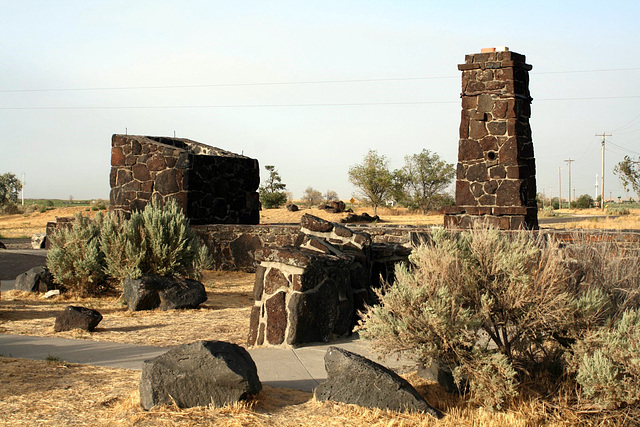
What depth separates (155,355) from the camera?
6.88 meters

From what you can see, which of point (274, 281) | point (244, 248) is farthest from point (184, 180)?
point (274, 281)

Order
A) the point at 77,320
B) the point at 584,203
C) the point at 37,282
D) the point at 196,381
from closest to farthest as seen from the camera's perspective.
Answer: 1. the point at 196,381
2. the point at 77,320
3. the point at 37,282
4. the point at 584,203

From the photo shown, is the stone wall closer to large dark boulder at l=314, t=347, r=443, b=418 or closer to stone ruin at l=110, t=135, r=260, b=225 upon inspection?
large dark boulder at l=314, t=347, r=443, b=418

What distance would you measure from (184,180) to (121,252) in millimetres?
4381

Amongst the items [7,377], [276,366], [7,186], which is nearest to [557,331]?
[276,366]

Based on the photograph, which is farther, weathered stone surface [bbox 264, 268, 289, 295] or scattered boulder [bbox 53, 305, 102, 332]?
scattered boulder [bbox 53, 305, 102, 332]

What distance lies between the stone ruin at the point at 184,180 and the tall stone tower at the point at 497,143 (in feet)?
17.7

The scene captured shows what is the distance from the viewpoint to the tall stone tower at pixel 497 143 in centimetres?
1345

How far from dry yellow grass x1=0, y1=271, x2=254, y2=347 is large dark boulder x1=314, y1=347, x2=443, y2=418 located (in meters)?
2.44

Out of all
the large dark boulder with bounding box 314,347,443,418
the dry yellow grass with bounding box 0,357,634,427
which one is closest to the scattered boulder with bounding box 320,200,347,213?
the dry yellow grass with bounding box 0,357,634,427

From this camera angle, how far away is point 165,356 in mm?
5258

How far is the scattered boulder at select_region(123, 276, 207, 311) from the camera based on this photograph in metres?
9.92

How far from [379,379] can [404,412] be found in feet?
1.01

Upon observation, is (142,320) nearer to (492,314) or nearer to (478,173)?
(492,314)
